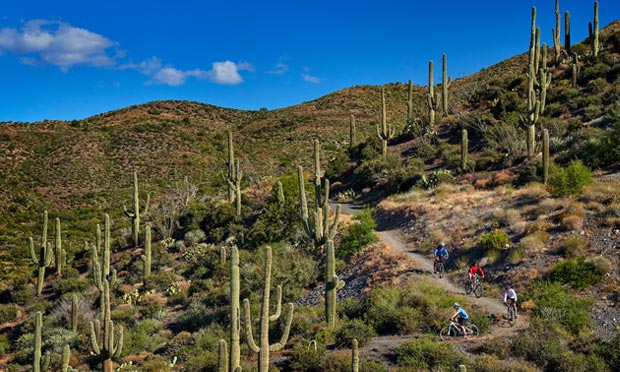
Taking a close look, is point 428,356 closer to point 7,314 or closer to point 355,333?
point 355,333

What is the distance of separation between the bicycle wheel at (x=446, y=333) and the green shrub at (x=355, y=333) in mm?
1910

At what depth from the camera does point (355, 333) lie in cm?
1481

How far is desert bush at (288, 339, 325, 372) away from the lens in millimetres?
13625

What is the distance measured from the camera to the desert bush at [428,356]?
1243 cm

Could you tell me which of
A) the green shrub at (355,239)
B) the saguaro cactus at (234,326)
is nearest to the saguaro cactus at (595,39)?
the green shrub at (355,239)

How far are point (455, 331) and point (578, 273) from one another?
4.36m

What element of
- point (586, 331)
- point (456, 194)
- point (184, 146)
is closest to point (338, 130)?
point (184, 146)

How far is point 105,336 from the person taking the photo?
1464 cm

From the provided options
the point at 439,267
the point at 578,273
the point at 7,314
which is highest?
the point at 578,273

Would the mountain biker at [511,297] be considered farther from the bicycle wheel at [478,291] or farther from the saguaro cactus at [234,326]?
the saguaro cactus at [234,326]

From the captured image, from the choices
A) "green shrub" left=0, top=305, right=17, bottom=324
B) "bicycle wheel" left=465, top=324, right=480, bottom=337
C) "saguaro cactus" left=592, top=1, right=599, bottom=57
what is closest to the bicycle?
"bicycle wheel" left=465, top=324, right=480, bottom=337

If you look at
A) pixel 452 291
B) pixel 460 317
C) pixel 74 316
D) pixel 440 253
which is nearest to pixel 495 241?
pixel 440 253

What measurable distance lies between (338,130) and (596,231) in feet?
155

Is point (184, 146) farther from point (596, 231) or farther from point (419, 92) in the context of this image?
point (596, 231)
